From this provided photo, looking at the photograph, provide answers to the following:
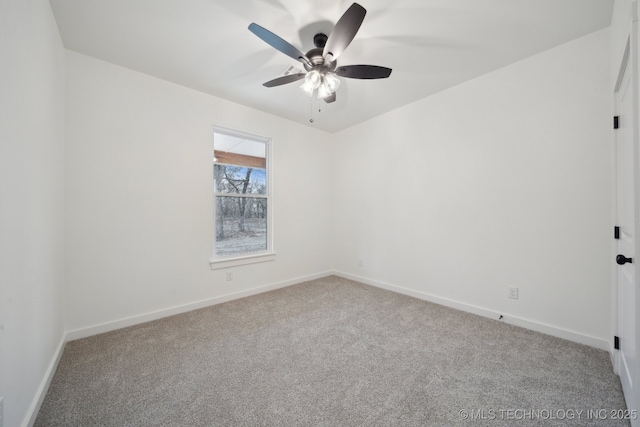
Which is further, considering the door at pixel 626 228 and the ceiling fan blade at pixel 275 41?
the ceiling fan blade at pixel 275 41

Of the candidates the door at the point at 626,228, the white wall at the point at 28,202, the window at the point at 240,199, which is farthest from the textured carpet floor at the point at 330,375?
the window at the point at 240,199

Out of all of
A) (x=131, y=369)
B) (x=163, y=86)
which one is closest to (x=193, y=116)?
(x=163, y=86)

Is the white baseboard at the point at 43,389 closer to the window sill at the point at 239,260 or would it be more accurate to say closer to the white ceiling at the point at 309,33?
the window sill at the point at 239,260

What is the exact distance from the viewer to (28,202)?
4.69 feet

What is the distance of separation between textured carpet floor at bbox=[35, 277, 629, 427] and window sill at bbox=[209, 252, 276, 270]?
2.24 feet

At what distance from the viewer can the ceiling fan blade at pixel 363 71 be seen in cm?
198

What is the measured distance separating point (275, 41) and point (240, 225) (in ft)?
7.94

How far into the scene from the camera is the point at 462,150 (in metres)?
2.88

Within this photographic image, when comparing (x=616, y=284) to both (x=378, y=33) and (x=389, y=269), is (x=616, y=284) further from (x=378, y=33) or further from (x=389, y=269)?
(x=378, y=33)

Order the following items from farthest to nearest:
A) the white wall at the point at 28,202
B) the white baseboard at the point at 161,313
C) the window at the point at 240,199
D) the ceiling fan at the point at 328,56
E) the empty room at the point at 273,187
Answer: the window at the point at 240,199, the white baseboard at the point at 161,313, the ceiling fan at the point at 328,56, the empty room at the point at 273,187, the white wall at the point at 28,202

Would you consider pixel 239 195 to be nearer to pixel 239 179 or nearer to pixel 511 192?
pixel 239 179

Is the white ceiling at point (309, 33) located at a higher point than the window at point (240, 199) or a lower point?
higher

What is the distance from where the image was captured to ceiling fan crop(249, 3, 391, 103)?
1597 mm

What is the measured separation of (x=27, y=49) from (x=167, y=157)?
1.43 metres
